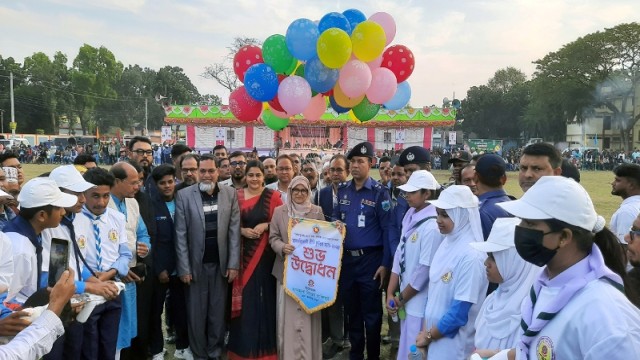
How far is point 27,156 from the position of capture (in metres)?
33.2

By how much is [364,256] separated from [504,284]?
2111 millimetres

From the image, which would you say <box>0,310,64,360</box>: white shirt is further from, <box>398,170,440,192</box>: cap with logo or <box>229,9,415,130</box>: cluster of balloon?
<box>229,9,415,130</box>: cluster of balloon

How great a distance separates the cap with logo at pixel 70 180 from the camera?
3398mm

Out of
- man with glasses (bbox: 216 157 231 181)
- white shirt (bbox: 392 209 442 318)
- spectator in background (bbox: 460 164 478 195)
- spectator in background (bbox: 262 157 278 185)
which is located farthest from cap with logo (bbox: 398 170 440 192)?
man with glasses (bbox: 216 157 231 181)

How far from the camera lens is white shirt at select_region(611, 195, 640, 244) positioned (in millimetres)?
4172

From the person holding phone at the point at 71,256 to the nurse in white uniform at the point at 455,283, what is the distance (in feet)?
7.07

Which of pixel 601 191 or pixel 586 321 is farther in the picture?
pixel 601 191

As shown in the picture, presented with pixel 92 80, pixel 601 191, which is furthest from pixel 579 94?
pixel 92 80

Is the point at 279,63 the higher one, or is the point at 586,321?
the point at 279,63

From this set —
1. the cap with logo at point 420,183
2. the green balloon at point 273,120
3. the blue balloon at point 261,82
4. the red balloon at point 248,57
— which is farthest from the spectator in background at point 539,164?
the green balloon at point 273,120

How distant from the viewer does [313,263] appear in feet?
14.3

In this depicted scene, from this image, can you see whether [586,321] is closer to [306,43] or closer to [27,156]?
[306,43]

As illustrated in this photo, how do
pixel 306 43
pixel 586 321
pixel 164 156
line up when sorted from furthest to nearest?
pixel 164 156 → pixel 306 43 → pixel 586 321

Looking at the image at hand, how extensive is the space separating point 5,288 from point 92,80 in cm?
5971
